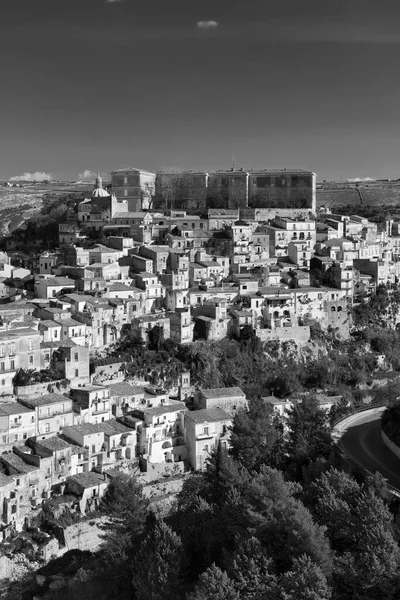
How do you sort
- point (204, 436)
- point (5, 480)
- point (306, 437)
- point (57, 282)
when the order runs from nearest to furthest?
point (5, 480), point (306, 437), point (204, 436), point (57, 282)

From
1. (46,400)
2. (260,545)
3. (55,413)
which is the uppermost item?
(46,400)

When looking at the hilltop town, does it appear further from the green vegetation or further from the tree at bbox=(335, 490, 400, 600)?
the tree at bbox=(335, 490, 400, 600)

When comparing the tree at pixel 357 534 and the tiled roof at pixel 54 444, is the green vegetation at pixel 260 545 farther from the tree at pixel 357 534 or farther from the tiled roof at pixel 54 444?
the tiled roof at pixel 54 444

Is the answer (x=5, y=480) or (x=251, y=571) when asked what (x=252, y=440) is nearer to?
(x=5, y=480)

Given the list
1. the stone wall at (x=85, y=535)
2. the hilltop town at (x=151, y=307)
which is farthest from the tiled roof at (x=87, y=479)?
the stone wall at (x=85, y=535)

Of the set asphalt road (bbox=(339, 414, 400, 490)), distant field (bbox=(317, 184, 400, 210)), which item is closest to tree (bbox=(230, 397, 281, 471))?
→ asphalt road (bbox=(339, 414, 400, 490))

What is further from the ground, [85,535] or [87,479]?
[87,479]

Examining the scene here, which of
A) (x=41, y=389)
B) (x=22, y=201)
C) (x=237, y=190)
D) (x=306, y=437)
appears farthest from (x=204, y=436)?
(x=22, y=201)
